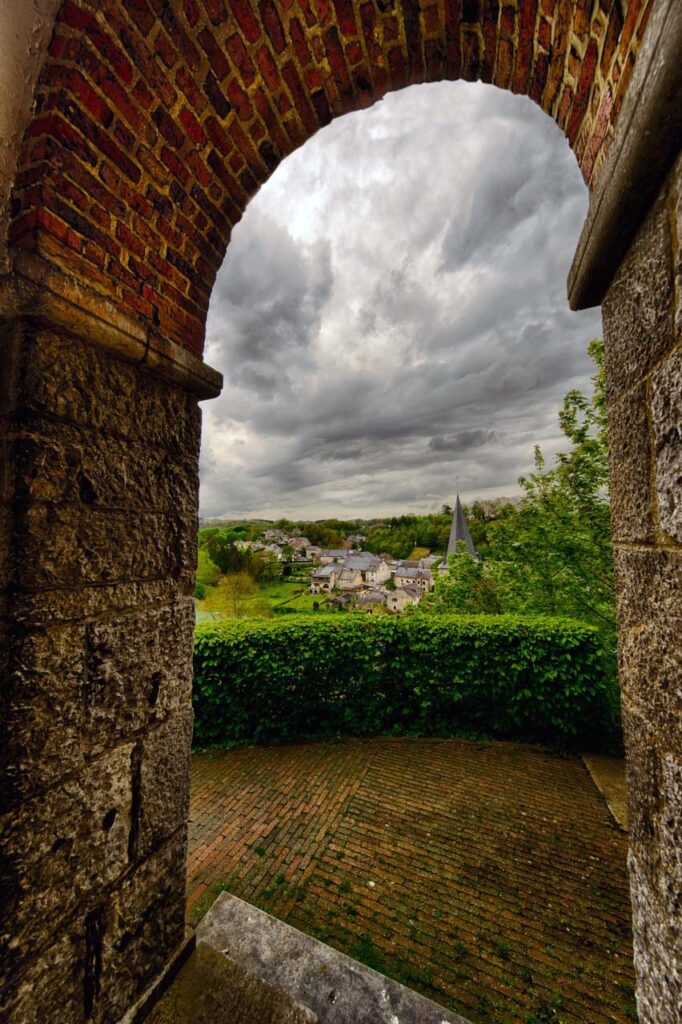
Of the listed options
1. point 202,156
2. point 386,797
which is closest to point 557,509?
point 386,797

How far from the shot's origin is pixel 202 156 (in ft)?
5.70

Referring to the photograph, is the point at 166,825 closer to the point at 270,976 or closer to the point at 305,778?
the point at 270,976

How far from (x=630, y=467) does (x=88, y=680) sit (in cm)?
197

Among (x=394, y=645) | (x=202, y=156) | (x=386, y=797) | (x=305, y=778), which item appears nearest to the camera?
(x=202, y=156)

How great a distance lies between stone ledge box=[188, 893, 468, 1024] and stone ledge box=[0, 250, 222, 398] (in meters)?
2.88

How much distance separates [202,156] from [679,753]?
2.73 metres

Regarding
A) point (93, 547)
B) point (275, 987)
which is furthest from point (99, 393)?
point (275, 987)

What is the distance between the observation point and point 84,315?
4.39 ft

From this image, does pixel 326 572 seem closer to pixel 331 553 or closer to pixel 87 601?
pixel 331 553

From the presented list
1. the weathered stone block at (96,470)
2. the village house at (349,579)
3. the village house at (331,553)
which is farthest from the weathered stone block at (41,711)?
the village house at (331,553)

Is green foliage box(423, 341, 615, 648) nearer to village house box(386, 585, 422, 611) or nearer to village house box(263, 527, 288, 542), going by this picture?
village house box(386, 585, 422, 611)

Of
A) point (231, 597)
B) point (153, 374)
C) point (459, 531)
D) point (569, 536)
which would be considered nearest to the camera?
point (153, 374)

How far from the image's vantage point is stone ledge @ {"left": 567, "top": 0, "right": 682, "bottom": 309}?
2.68ft

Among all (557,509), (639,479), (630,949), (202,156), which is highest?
(202,156)
